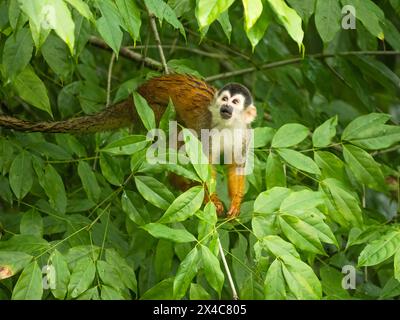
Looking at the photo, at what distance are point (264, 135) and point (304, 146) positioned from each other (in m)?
0.87

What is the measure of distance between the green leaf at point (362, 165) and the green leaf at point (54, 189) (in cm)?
149

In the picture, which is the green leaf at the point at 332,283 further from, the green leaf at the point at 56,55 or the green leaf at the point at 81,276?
the green leaf at the point at 56,55

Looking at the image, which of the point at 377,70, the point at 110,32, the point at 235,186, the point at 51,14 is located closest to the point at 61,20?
the point at 51,14

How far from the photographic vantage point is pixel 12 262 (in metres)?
3.11

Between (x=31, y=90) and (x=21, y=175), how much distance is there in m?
0.48

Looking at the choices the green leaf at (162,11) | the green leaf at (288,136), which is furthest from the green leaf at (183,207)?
the green leaf at (162,11)

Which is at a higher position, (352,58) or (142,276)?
(352,58)

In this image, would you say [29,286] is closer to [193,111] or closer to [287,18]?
[287,18]

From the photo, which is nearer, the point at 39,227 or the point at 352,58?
the point at 39,227

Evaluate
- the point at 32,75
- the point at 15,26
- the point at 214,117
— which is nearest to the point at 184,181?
the point at 214,117

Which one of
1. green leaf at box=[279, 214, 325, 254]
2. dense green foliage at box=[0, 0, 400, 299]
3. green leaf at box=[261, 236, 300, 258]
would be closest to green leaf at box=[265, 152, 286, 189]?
dense green foliage at box=[0, 0, 400, 299]

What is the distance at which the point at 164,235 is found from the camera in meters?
2.95

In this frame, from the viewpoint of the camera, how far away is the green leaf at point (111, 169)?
3.49 meters

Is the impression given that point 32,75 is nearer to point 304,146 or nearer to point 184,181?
point 184,181
